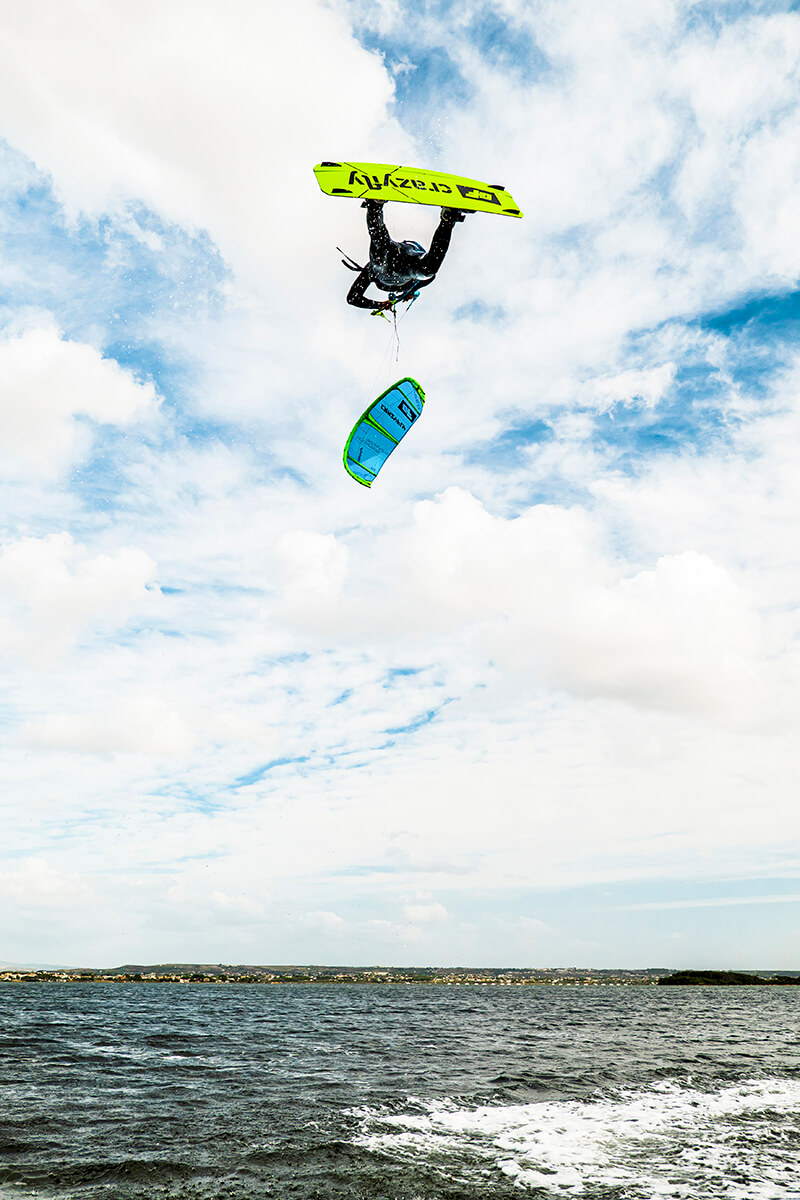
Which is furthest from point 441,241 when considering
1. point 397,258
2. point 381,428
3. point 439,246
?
point 381,428

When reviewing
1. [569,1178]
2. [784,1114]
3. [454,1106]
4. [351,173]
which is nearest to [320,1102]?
[454,1106]

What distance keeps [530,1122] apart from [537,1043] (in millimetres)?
15662

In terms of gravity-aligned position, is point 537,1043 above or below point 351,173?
below

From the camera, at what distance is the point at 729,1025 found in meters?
40.0

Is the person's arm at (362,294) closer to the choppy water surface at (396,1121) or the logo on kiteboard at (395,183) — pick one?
the logo on kiteboard at (395,183)

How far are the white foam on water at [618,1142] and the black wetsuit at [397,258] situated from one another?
1210 cm

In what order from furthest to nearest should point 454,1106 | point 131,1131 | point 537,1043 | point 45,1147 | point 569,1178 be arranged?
point 537,1043, point 454,1106, point 131,1131, point 45,1147, point 569,1178

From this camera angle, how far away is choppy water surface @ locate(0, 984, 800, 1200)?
9.48m

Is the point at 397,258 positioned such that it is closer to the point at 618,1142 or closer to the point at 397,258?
the point at 397,258

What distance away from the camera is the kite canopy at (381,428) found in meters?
12.1

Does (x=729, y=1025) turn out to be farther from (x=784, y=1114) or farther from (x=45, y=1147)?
(x=45, y=1147)

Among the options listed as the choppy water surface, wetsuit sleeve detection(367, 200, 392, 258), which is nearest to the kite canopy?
wetsuit sleeve detection(367, 200, 392, 258)

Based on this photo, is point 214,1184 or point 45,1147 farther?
point 45,1147

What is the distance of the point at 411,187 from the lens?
927 centimetres
